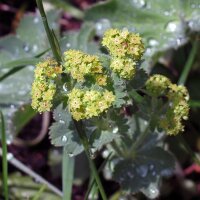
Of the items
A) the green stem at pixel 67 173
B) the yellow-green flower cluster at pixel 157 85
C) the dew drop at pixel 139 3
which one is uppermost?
the dew drop at pixel 139 3

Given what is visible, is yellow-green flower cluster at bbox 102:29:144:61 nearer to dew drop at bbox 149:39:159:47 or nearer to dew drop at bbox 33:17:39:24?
dew drop at bbox 149:39:159:47

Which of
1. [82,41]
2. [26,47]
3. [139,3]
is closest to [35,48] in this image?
[26,47]

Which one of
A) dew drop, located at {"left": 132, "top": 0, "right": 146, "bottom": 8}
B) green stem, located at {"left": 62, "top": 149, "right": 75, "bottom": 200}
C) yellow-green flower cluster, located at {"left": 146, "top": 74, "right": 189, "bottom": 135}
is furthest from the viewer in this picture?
dew drop, located at {"left": 132, "top": 0, "right": 146, "bottom": 8}

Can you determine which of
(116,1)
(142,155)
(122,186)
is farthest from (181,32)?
(122,186)

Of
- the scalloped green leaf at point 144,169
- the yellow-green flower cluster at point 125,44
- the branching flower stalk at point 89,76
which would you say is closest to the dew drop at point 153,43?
the scalloped green leaf at point 144,169

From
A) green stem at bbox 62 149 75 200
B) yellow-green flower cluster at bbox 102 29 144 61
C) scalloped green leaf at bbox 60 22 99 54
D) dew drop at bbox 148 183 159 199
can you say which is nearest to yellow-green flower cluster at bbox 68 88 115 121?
yellow-green flower cluster at bbox 102 29 144 61

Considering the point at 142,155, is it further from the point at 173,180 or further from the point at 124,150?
the point at 173,180

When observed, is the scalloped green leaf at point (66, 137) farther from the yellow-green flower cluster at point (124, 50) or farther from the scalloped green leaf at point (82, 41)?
the scalloped green leaf at point (82, 41)
